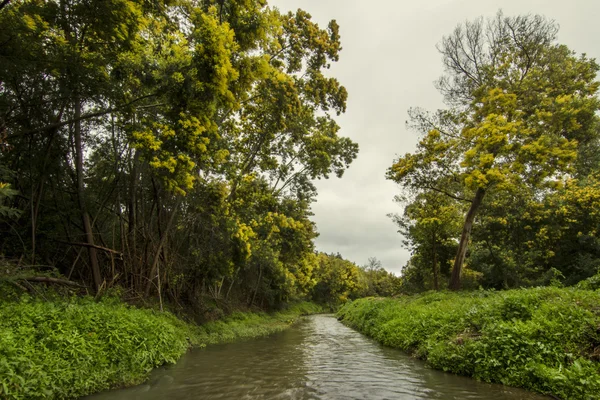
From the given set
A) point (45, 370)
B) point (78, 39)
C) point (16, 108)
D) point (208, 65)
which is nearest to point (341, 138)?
point (208, 65)

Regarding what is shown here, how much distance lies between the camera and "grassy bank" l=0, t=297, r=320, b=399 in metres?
4.73

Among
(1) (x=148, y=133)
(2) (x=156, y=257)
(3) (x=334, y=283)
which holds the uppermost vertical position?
(3) (x=334, y=283)

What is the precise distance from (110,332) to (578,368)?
28.5ft

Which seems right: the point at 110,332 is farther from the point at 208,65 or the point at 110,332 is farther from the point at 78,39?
the point at 78,39

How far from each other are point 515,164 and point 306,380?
1242cm

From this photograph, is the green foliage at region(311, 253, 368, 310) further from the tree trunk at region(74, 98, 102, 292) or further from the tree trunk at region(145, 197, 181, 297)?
the tree trunk at region(74, 98, 102, 292)

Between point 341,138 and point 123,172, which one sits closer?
point 123,172

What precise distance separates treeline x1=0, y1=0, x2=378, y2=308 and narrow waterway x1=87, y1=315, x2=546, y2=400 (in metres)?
4.05

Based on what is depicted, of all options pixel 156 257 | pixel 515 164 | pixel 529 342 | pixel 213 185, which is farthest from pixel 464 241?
pixel 156 257

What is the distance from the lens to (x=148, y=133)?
8.21 meters

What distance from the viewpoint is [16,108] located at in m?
8.28

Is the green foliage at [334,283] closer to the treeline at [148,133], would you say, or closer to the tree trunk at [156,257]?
the treeline at [148,133]

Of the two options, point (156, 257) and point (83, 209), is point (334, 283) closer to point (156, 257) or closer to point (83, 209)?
point (156, 257)

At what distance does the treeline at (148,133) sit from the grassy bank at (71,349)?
6.24ft
